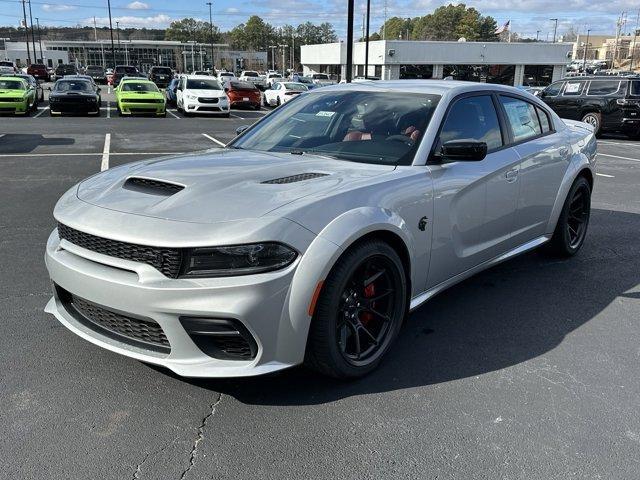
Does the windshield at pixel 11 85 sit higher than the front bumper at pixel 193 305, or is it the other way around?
the windshield at pixel 11 85

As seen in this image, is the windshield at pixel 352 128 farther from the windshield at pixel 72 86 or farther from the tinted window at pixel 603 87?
the windshield at pixel 72 86

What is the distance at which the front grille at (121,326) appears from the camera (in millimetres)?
2775

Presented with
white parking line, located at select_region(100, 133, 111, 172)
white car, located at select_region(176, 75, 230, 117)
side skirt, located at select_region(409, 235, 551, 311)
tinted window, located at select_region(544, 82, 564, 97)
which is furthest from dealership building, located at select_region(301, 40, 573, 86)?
side skirt, located at select_region(409, 235, 551, 311)

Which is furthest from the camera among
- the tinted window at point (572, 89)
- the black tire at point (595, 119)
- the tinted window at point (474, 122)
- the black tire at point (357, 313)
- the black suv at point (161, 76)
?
the black suv at point (161, 76)

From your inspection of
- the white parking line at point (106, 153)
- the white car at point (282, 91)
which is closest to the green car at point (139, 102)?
the white parking line at point (106, 153)

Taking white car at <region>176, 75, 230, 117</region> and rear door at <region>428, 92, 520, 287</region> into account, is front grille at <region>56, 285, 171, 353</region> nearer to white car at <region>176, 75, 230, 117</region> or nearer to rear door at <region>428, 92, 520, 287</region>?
rear door at <region>428, 92, 520, 287</region>

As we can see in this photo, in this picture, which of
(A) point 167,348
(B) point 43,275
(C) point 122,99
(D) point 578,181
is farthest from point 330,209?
(C) point 122,99

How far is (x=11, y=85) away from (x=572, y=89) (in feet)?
67.0

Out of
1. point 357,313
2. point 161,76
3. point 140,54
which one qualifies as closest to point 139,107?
point 357,313

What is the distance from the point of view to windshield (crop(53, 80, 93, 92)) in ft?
73.0

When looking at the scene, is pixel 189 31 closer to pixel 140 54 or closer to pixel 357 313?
pixel 140 54

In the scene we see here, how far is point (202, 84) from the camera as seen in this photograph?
24219mm

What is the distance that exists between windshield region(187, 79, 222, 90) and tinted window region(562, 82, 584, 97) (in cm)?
1338

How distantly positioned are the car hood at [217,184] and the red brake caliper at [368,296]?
593mm
